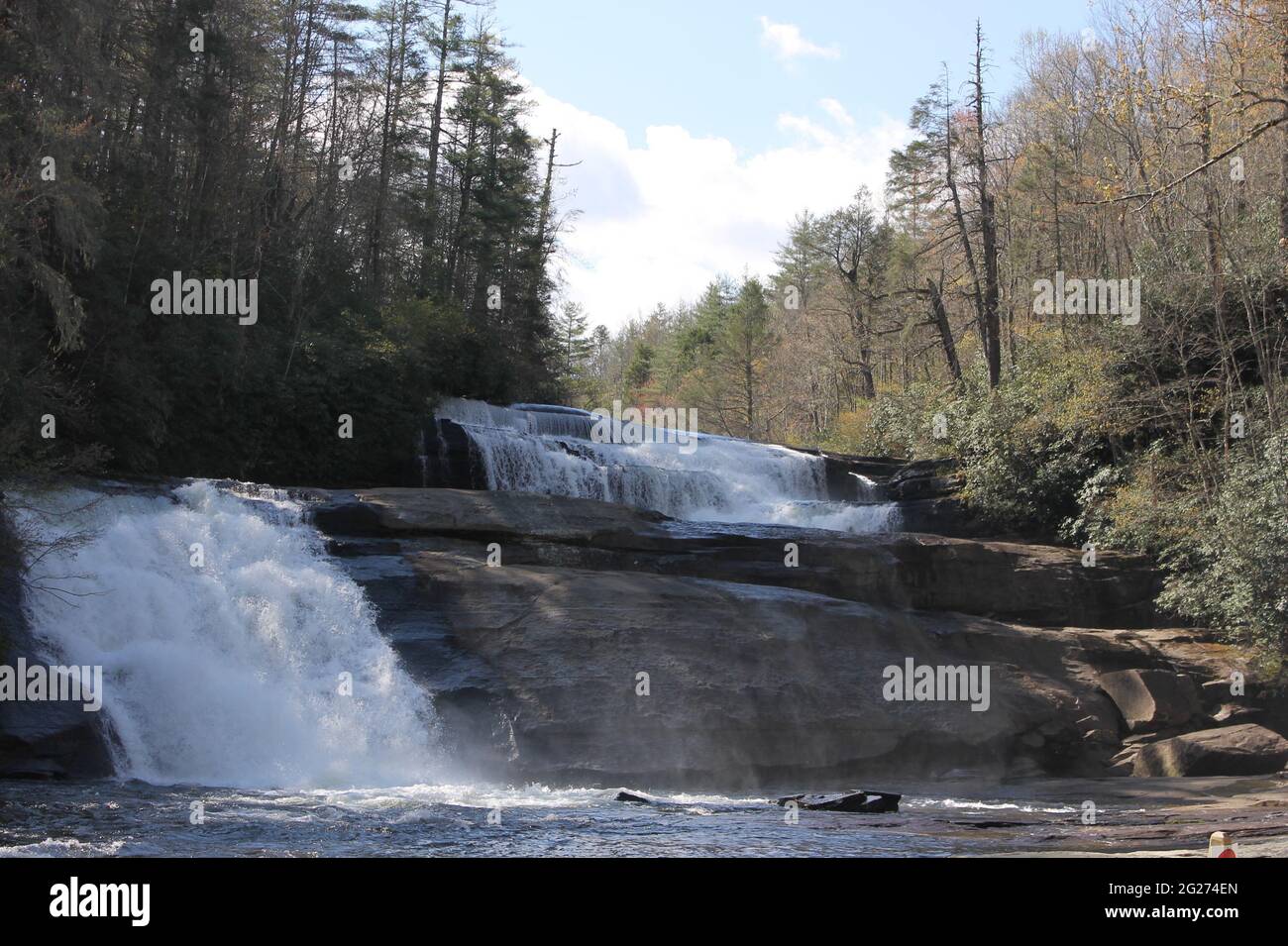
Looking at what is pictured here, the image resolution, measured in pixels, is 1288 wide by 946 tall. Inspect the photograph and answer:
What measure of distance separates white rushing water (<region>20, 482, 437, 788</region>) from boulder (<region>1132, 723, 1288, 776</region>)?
11.0 metres

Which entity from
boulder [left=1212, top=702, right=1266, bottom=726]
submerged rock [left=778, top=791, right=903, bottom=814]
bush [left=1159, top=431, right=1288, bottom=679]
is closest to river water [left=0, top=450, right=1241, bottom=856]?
submerged rock [left=778, top=791, right=903, bottom=814]

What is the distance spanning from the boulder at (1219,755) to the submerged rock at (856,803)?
6.05 meters

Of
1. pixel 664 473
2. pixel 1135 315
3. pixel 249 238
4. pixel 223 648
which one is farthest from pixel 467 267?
pixel 223 648

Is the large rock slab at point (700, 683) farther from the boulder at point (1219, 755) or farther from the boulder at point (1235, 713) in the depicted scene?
the boulder at point (1235, 713)

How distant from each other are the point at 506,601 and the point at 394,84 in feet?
104

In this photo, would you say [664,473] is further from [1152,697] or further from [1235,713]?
[1235,713]

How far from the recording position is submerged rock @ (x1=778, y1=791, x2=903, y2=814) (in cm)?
1310

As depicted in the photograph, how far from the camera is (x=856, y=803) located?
13172 millimetres

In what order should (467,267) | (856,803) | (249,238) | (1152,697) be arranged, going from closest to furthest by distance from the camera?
1. (856,803)
2. (1152,697)
3. (249,238)
4. (467,267)

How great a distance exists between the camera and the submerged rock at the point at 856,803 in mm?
13102

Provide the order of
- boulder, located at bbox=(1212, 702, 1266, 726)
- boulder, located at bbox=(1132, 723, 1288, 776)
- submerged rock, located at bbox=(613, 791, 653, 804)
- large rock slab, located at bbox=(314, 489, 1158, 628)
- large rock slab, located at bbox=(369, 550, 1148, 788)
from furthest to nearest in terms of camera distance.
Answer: large rock slab, located at bbox=(314, 489, 1158, 628) → boulder, located at bbox=(1212, 702, 1266, 726) → boulder, located at bbox=(1132, 723, 1288, 776) → large rock slab, located at bbox=(369, 550, 1148, 788) → submerged rock, located at bbox=(613, 791, 653, 804)

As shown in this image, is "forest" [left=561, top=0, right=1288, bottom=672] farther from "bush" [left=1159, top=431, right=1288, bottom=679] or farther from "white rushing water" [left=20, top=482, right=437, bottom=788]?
"white rushing water" [left=20, top=482, right=437, bottom=788]

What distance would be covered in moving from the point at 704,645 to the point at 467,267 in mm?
29864
